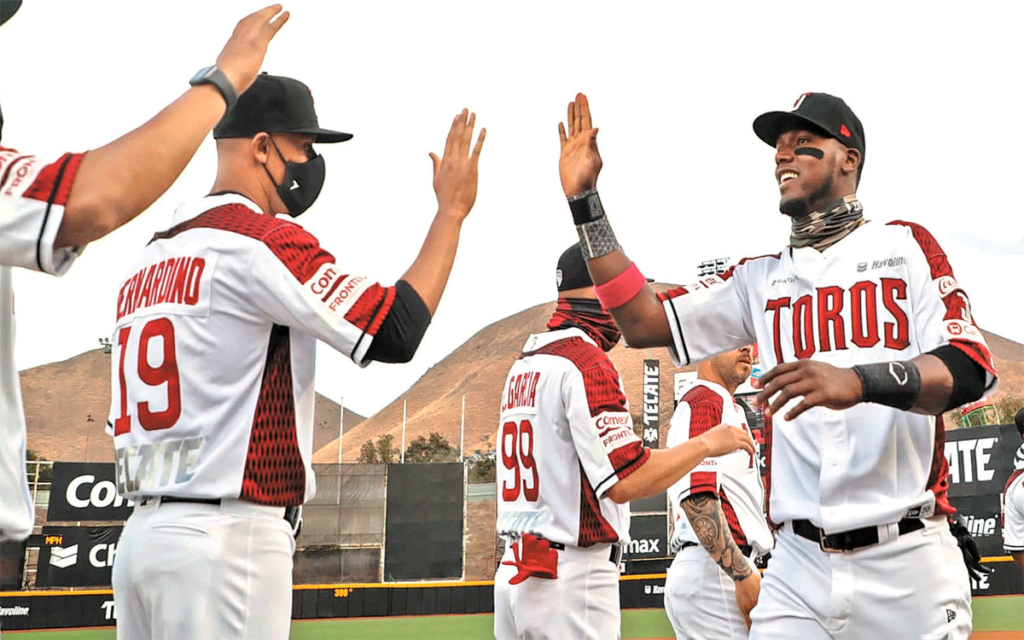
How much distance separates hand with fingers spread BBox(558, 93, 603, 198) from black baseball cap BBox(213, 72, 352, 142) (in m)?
1.00

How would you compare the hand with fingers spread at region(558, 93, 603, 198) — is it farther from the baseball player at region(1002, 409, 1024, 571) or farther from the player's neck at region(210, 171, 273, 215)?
the baseball player at region(1002, 409, 1024, 571)

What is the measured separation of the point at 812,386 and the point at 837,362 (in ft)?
2.35

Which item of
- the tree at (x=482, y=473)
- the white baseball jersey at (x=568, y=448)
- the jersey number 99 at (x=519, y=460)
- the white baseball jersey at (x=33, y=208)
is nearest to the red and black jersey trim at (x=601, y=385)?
the white baseball jersey at (x=568, y=448)

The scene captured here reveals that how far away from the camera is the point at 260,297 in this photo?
117 inches

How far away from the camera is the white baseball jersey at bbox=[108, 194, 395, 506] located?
295 cm

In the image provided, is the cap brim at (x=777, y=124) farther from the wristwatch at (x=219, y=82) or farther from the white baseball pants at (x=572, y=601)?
the wristwatch at (x=219, y=82)

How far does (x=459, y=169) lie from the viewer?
3.31 m

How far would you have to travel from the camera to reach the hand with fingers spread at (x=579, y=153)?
4.06m

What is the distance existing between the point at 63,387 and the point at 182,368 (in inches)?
3875

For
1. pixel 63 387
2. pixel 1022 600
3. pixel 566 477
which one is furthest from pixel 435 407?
pixel 566 477

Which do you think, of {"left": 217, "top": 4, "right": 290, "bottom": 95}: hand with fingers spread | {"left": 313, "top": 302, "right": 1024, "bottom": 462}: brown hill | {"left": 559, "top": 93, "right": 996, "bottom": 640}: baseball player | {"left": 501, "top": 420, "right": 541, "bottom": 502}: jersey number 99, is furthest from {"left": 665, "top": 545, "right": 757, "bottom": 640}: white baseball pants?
{"left": 313, "top": 302, "right": 1024, "bottom": 462}: brown hill

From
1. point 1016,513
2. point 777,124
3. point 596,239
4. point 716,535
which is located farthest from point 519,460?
point 1016,513

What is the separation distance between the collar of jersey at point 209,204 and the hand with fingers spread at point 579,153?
4.25ft

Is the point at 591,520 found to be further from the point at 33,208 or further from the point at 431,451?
the point at 431,451
